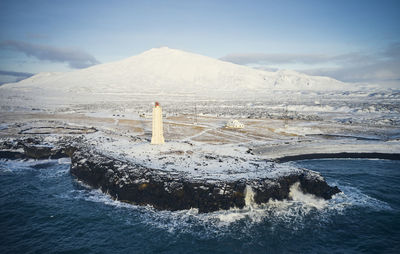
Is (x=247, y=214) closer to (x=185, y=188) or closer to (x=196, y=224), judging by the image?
(x=196, y=224)

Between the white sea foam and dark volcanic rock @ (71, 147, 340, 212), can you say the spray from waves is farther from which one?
dark volcanic rock @ (71, 147, 340, 212)

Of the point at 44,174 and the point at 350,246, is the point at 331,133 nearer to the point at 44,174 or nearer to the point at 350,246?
the point at 350,246

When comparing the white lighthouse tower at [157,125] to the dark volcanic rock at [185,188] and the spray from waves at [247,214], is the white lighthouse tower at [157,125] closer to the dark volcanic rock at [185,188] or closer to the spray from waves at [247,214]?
the dark volcanic rock at [185,188]

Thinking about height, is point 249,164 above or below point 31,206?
above

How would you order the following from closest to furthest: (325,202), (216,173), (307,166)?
(325,202) → (216,173) → (307,166)

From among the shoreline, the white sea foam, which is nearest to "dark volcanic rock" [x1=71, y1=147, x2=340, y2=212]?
the white sea foam

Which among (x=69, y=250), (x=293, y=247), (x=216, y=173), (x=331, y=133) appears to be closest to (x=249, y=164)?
(x=216, y=173)

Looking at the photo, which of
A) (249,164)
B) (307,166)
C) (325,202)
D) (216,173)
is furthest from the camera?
(307,166)
